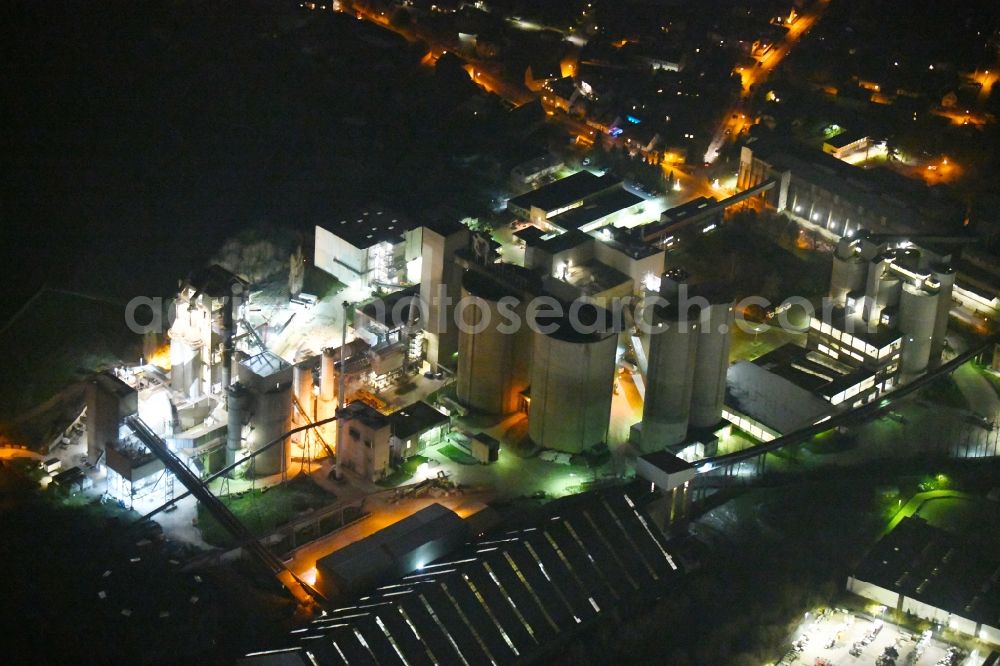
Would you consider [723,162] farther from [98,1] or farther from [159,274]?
[98,1]

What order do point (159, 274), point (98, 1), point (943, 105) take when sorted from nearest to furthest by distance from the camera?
point (159, 274)
point (943, 105)
point (98, 1)

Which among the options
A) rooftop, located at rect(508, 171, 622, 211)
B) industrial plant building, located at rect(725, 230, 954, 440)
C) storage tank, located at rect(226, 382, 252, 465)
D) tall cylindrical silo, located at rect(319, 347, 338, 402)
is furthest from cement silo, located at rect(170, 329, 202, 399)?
rooftop, located at rect(508, 171, 622, 211)

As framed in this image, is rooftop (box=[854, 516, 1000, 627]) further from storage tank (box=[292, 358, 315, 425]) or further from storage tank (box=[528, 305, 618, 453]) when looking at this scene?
storage tank (box=[292, 358, 315, 425])

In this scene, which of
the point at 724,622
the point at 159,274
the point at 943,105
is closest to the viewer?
the point at 724,622

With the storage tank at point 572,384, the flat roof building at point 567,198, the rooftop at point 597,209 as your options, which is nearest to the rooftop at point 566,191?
the flat roof building at point 567,198

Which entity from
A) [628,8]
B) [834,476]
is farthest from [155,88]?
[834,476]

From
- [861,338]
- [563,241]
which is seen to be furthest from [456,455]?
[861,338]
